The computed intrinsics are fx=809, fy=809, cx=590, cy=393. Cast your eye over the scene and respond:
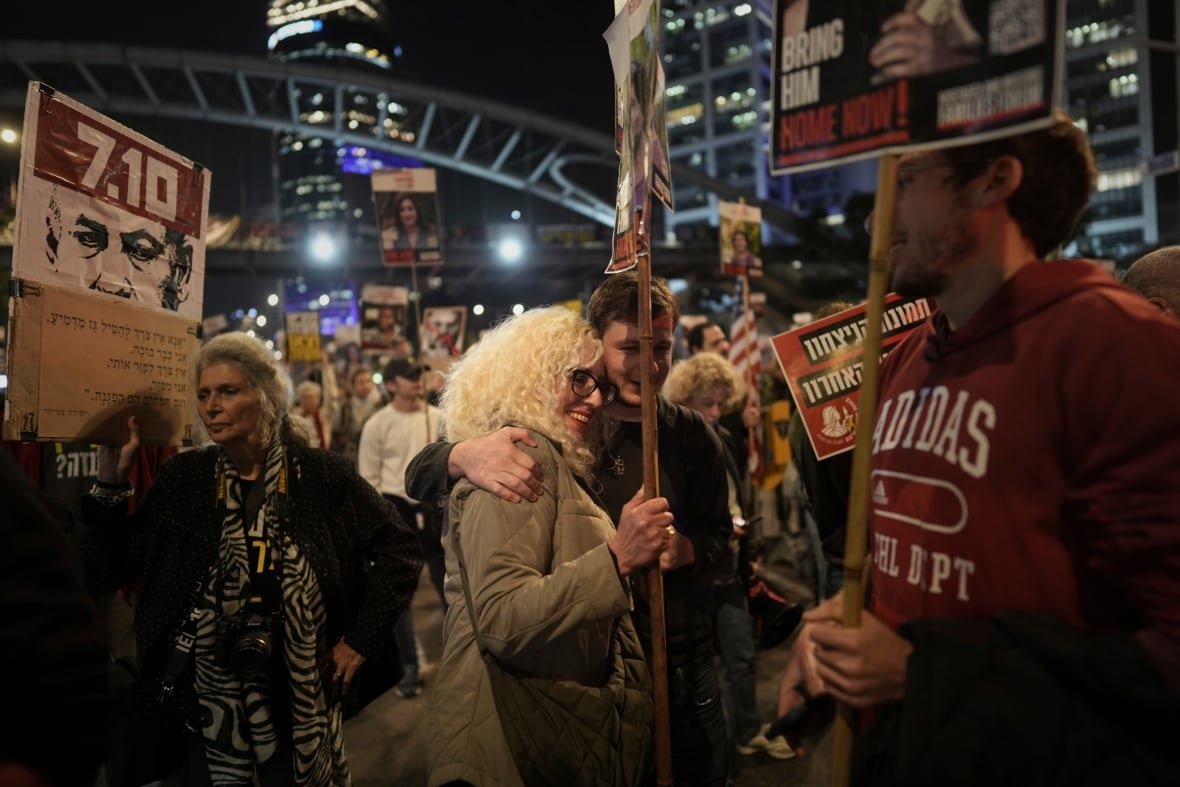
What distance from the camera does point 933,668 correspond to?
4.49 feet

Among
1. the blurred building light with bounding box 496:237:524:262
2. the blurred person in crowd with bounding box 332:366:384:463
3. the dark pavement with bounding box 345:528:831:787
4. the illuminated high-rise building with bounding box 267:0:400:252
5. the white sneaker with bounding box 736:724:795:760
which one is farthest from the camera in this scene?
the illuminated high-rise building with bounding box 267:0:400:252

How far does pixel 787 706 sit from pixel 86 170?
320 cm

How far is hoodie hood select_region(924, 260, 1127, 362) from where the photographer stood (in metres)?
1.46

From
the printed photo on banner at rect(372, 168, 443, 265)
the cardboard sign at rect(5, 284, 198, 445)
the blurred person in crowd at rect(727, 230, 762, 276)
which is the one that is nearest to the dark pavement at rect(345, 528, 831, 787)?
the cardboard sign at rect(5, 284, 198, 445)

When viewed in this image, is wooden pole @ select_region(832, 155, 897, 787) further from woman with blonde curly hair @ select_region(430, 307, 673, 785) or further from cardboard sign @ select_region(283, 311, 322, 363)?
cardboard sign @ select_region(283, 311, 322, 363)

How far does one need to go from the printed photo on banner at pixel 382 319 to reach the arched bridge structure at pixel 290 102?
49755 millimetres

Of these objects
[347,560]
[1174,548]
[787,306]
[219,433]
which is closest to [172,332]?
[219,433]

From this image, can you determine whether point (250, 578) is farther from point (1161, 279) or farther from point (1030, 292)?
point (1161, 279)

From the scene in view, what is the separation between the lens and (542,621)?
6.89 feet

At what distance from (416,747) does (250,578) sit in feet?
8.89

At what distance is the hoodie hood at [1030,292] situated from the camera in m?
1.46

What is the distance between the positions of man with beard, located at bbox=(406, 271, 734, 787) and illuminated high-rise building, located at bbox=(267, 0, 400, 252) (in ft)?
376

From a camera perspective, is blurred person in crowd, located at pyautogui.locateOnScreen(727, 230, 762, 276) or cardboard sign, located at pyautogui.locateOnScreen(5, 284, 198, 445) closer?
cardboard sign, located at pyautogui.locateOnScreen(5, 284, 198, 445)

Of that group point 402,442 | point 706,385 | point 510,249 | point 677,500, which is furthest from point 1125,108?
point 677,500
